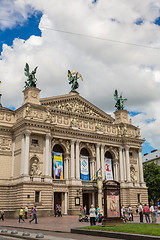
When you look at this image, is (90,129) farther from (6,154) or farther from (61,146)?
(6,154)

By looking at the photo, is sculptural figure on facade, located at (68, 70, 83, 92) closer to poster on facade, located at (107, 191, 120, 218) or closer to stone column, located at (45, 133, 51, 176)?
stone column, located at (45, 133, 51, 176)

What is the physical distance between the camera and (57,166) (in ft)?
158

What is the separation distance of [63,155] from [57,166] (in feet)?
9.16

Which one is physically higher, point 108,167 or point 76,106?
point 76,106

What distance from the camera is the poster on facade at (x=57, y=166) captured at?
4759cm

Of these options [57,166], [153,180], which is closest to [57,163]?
[57,166]

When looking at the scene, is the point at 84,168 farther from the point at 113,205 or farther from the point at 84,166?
the point at 113,205

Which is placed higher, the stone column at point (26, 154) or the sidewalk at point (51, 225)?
the stone column at point (26, 154)

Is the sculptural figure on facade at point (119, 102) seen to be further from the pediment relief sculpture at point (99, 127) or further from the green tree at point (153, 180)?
the green tree at point (153, 180)

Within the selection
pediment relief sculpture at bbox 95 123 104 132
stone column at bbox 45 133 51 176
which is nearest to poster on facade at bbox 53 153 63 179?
stone column at bbox 45 133 51 176

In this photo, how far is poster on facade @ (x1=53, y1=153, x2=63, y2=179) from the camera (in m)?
47.6

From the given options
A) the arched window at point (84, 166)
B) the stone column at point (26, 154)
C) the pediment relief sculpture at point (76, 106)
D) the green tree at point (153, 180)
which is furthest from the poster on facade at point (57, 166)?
the green tree at point (153, 180)

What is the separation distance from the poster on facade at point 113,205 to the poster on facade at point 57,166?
24702 mm

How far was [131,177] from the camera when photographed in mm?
57188
